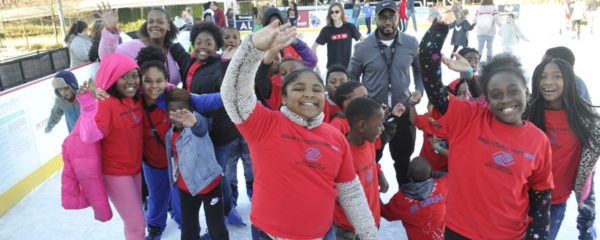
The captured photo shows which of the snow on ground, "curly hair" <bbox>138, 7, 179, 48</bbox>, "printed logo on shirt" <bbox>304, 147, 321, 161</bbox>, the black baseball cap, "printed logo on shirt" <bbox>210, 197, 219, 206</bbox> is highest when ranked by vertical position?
the black baseball cap

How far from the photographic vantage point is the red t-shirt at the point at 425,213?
9.00 ft

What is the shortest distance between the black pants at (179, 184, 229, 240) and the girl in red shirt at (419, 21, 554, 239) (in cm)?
146

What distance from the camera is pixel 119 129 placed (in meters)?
2.60

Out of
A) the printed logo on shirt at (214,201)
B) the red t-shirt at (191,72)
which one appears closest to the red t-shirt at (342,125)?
the printed logo on shirt at (214,201)

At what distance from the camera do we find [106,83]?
→ 2.58 m

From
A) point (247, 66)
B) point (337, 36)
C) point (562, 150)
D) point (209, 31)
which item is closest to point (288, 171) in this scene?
point (247, 66)

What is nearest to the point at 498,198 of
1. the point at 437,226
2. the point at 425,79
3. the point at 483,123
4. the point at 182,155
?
the point at 483,123

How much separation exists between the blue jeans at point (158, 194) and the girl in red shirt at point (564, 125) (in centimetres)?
218

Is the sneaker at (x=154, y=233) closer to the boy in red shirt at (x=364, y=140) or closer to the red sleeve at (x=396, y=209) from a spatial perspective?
the boy in red shirt at (x=364, y=140)

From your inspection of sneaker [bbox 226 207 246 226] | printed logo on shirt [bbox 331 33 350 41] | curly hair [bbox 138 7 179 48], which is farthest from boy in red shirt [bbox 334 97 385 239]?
printed logo on shirt [bbox 331 33 350 41]

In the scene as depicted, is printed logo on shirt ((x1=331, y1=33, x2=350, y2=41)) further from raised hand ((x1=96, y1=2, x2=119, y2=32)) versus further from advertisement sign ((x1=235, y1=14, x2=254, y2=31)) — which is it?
advertisement sign ((x1=235, y1=14, x2=254, y2=31))

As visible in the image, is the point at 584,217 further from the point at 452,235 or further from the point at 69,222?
the point at 69,222

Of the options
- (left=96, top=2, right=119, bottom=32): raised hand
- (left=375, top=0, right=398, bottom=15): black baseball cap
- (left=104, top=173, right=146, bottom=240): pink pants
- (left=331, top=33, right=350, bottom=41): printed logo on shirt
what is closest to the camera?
(left=104, top=173, right=146, bottom=240): pink pants

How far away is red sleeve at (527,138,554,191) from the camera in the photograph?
1836 mm
